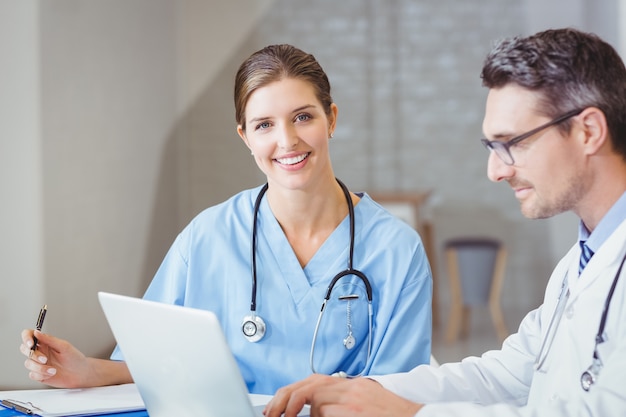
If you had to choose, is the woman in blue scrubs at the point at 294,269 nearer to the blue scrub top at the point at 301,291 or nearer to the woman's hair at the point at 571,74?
the blue scrub top at the point at 301,291

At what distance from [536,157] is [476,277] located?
3811 millimetres

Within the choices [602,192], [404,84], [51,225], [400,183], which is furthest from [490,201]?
[602,192]

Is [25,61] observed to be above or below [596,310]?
above

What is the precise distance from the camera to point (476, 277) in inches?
197

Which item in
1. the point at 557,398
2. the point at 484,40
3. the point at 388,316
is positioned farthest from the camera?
the point at 484,40

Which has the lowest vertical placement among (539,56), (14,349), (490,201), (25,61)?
(14,349)

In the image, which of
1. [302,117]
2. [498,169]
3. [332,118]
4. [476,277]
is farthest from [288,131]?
[476,277]

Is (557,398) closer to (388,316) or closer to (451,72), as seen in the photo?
(388,316)

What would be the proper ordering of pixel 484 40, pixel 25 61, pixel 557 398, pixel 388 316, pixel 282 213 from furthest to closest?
1. pixel 484 40
2. pixel 25 61
3. pixel 282 213
4. pixel 388 316
5. pixel 557 398

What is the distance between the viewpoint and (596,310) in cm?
123

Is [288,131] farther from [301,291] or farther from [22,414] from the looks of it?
[22,414]

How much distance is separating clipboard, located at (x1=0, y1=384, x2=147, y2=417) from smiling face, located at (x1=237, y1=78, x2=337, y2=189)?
532 mm

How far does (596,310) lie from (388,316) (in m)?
0.54

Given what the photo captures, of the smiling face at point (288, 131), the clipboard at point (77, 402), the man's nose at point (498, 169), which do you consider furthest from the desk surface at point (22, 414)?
the man's nose at point (498, 169)
